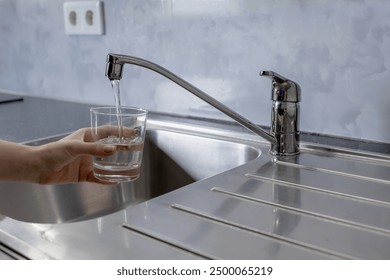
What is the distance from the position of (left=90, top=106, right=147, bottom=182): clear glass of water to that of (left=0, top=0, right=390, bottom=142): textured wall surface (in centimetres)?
38

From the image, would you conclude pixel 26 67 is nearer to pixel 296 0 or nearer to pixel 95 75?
pixel 95 75

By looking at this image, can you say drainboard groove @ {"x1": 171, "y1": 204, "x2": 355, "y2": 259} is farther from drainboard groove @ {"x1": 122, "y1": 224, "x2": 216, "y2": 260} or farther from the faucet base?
the faucet base

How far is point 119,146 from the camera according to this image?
0.67 meters

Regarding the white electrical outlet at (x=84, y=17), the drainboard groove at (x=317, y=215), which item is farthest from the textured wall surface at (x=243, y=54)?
the drainboard groove at (x=317, y=215)

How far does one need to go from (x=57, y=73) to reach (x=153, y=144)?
1.72 feet

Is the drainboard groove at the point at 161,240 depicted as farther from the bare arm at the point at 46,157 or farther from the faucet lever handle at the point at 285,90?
the faucet lever handle at the point at 285,90

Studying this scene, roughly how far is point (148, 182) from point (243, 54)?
34 cm

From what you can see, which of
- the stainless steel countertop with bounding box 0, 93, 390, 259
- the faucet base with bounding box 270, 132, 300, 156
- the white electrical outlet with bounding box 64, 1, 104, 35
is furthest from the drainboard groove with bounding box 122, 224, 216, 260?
the white electrical outlet with bounding box 64, 1, 104, 35

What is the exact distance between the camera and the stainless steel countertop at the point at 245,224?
0.51 meters

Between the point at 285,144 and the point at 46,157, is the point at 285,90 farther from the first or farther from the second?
the point at 46,157

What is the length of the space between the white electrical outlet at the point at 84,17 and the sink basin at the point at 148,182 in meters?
0.36

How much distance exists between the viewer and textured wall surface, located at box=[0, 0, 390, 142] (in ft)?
2.79

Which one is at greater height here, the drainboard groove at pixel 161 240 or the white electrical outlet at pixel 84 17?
the white electrical outlet at pixel 84 17

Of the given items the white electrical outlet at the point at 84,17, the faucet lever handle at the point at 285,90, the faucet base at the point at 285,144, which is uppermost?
the white electrical outlet at the point at 84,17
